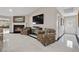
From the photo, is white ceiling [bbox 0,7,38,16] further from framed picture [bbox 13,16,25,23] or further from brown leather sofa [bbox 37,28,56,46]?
brown leather sofa [bbox 37,28,56,46]

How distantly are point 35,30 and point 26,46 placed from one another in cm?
31

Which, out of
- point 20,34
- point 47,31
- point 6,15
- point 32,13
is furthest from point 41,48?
point 6,15

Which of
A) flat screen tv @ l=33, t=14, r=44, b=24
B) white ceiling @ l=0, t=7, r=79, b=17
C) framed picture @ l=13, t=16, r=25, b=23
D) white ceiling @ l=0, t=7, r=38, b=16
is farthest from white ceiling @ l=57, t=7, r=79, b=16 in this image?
framed picture @ l=13, t=16, r=25, b=23

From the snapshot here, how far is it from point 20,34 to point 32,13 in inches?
15.7

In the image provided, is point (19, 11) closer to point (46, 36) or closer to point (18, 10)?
point (18, 10)

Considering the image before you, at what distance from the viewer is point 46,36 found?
6.40ft

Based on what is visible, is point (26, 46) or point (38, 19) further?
point (38, 19)

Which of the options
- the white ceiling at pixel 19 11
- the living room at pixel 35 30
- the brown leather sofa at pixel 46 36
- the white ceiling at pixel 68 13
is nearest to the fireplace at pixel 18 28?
the living room at pixel 35 30

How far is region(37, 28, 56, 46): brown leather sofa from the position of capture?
6.35 ft

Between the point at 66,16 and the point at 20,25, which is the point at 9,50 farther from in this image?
the point at 66,16

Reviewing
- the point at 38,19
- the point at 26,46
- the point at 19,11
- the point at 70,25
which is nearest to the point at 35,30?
the point at 38,19

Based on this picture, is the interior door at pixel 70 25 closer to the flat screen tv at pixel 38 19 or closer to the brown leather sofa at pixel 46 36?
the brown leather sofa at pixel 46 36

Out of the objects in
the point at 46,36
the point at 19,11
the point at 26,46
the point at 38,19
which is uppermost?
the point at 19,11
